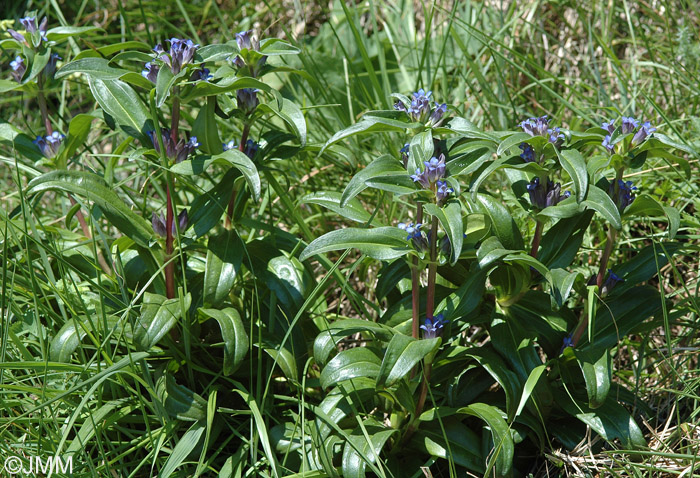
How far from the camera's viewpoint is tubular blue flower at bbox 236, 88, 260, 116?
7.24ft

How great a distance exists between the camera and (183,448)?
213 centimetres

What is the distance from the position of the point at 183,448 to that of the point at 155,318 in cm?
42

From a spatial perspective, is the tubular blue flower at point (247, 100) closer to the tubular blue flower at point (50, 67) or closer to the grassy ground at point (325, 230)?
the grassy ground at point (325, 230)

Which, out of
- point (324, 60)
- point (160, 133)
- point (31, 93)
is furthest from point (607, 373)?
point (324, 60)

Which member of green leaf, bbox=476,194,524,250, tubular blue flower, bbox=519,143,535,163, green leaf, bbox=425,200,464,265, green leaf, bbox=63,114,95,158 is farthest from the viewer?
green leaf, bbox=63,114,95,158

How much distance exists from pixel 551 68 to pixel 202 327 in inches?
103

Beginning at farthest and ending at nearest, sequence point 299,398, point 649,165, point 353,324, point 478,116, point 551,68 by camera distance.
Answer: point 551,68 → point 478,116 → point 649,165 → point 299,398 → point 353,324

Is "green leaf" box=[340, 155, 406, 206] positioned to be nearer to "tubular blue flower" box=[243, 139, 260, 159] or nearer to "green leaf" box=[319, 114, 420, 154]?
Result: "green leaf" box=[319, 114, 420, 154]

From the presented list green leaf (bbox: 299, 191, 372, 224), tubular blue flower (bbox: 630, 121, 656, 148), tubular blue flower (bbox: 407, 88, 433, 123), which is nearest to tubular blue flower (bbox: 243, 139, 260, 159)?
green leaf (bbox: 299, 191, 372, 224)

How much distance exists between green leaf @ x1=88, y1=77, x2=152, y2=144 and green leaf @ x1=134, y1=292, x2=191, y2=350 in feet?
1.70

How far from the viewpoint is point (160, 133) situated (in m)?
2.07

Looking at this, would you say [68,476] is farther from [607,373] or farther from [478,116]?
[478,116]

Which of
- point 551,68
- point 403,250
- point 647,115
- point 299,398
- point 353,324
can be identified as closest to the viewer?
point 403,250

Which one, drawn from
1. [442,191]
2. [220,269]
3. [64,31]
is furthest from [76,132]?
[442,191]
